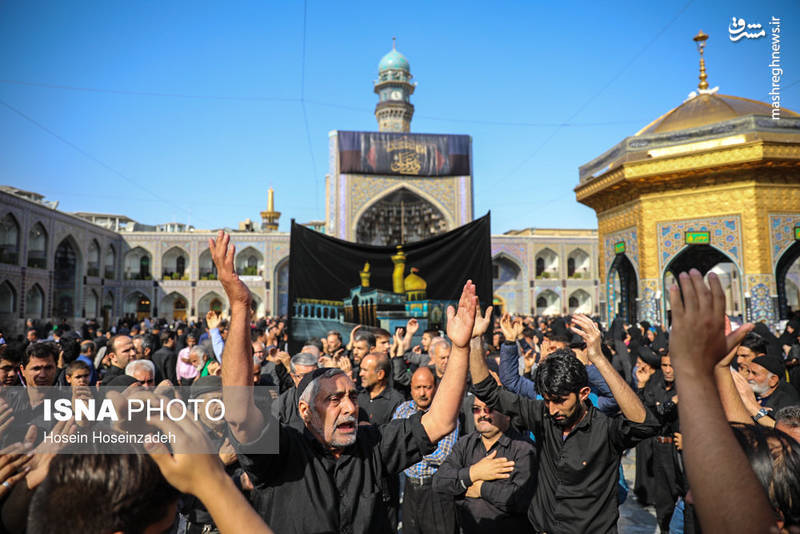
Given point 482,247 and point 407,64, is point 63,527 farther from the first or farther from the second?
point 407,64

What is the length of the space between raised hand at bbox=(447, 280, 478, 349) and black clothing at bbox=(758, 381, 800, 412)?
248cm

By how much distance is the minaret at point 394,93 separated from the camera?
2914cm

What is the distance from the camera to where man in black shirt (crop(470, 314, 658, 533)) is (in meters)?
2.07

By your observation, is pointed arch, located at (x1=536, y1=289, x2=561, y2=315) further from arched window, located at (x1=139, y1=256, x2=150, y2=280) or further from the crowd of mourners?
the crowd of mourners

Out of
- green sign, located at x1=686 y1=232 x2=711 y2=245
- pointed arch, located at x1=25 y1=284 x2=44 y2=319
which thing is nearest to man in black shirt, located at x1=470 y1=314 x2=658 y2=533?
green sign, located at x1=686 y1=232 x2=711 y2=245

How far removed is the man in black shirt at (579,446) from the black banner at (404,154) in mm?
18118

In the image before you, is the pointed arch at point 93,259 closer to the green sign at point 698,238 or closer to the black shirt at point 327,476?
the green sign at point 698,238

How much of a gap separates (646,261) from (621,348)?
565 centimetres

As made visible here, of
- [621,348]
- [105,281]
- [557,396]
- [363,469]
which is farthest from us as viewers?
[105,281]

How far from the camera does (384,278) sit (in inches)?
304

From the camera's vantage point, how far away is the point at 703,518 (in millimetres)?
823

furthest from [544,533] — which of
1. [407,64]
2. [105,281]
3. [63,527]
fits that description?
[407,64]

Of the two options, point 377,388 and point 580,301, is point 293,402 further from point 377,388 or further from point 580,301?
point 580,301

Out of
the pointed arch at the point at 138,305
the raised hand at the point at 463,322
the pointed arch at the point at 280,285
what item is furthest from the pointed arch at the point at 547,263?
the raised hand at the point at 463,322
